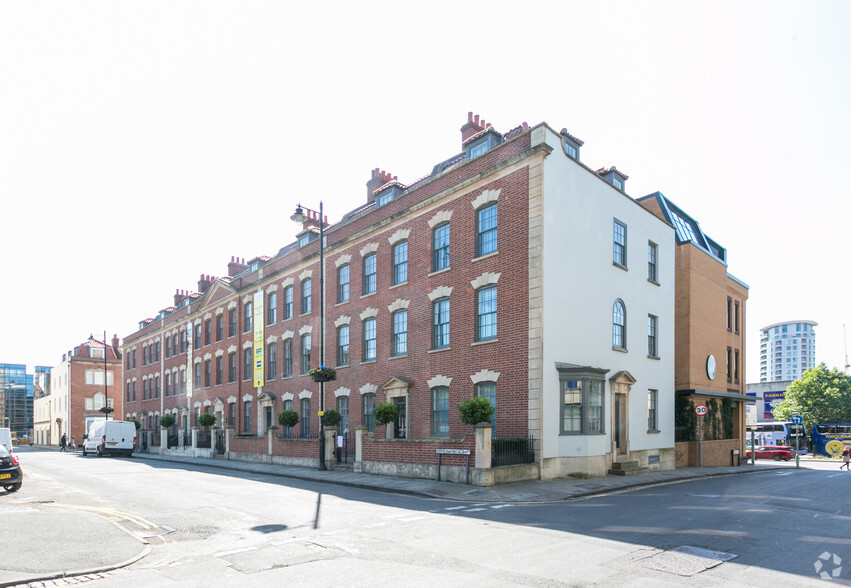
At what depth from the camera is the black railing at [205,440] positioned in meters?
37.8

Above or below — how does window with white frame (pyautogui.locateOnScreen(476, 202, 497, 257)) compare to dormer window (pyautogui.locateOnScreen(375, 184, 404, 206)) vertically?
below

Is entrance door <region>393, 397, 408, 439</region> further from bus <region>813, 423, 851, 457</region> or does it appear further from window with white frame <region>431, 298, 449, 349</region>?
bus <region>813, 423, 851, 457</region>

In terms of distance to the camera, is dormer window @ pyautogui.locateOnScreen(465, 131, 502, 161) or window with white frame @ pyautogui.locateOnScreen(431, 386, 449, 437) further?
dormer window @ pyautogui.locateOnScreen(465, 131, 502, 161)

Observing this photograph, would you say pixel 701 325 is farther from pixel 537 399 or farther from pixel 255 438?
pixel 255 438

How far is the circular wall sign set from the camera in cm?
3170

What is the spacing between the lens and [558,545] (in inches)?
376

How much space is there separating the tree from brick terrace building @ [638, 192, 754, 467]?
117 feet

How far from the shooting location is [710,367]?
3195cm

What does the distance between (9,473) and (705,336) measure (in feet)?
97.9

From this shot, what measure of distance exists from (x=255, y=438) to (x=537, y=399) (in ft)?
60.2

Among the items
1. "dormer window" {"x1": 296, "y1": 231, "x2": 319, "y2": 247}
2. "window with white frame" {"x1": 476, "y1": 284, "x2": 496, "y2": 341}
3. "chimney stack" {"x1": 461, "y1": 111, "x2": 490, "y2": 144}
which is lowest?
"window with white frame" {"x1": 476, "y1": 284, "x2": 496, "y2": 341}

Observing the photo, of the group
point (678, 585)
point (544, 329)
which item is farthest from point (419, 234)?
point (678, 585)

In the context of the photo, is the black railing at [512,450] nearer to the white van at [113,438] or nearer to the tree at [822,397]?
the white van at [113,438]

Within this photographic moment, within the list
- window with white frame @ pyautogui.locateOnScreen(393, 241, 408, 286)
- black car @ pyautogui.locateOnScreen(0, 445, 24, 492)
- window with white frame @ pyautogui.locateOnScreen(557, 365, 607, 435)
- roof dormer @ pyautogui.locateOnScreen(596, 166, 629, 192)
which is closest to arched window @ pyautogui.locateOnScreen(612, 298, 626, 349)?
window with white frame @ pyautogui.locateOnScreen(557, 365, 607, 435)
